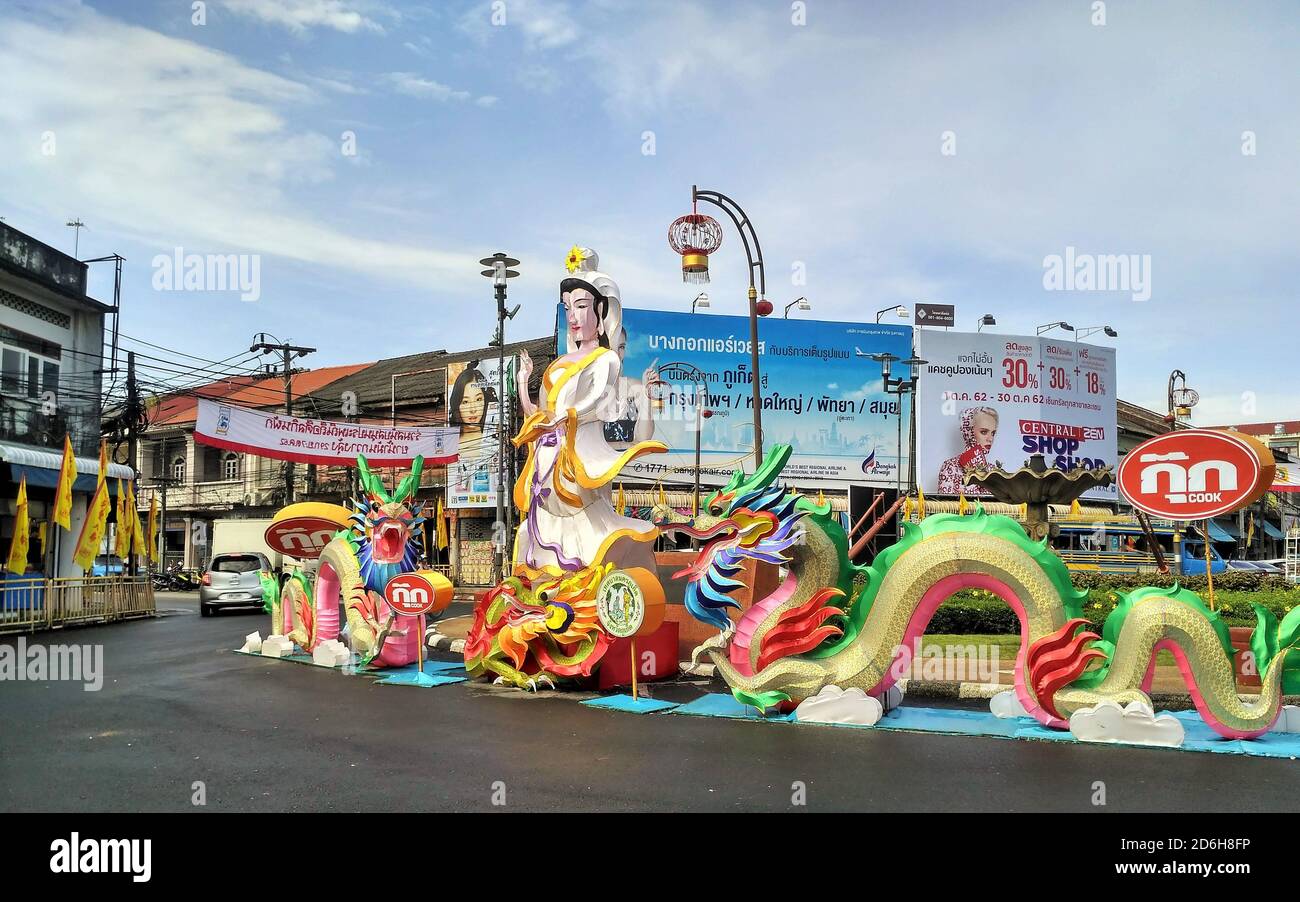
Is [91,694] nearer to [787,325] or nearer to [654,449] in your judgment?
[654,449]

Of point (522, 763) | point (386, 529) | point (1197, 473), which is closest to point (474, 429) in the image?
point (386, 529)

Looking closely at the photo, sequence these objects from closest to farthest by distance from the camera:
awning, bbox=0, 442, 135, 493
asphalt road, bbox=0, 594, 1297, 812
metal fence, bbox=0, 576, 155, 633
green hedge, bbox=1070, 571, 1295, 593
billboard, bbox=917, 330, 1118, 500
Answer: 1. asphalt road, bbox=0, 594, 1297, 812
2. green hedge, bbox=1070, 571, 1295, 593
3. metal fence, bbox=0, 576, 155, 633
4. awning, bbox=0, 442, 135, 493
5. billboard, bbox=917, 330, 1118, 500

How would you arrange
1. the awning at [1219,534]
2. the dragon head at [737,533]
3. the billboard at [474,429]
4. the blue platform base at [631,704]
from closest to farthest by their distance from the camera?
the dragon head at [737,533]
the blue platform base at [631,704]
the billboard at [474,429]
the awning at [1219,534]

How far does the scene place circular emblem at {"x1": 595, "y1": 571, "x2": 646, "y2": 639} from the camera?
1028cm

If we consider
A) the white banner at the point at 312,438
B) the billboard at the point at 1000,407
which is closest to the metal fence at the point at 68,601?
the white banner at the point at 312,438

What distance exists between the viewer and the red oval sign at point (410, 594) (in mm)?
12266

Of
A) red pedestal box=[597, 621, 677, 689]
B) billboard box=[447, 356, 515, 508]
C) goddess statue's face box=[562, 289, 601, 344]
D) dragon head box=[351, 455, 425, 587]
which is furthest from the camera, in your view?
billboard box=[447, 356, 515, 508]

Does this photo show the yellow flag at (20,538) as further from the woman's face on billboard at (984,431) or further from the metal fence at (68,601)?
the woman's face on billboard at (984,431)

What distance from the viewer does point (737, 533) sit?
9461 mm

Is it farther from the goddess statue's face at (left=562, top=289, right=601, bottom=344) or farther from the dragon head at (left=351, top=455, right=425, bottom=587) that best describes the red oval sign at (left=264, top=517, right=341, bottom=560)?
the goddess statue's face at (left=562, top=289, right=601, bottom=344)

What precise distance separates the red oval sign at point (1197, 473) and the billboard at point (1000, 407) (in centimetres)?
2352

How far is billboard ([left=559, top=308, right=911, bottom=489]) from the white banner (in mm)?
9214

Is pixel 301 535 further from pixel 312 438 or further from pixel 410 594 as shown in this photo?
pixel 312 438

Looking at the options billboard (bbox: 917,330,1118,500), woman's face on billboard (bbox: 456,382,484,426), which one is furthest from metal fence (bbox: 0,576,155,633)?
billboard (bbox: 917,330,1118,500)
